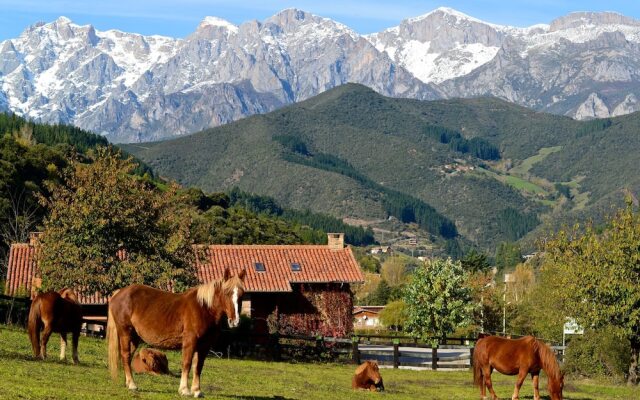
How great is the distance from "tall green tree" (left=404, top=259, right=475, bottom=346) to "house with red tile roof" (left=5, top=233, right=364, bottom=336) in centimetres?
1414

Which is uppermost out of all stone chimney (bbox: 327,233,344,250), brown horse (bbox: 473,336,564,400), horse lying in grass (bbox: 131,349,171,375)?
stone chimney (bbox: 327,233,344,250)

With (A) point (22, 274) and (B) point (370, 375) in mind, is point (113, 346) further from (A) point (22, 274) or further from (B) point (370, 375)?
(A) point (22, 274)

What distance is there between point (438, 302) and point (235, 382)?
45.1 m

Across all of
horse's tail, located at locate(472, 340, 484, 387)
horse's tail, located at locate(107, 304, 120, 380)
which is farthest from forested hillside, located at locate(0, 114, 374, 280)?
horse's tail, located at locate(107, 304, 120, 380)

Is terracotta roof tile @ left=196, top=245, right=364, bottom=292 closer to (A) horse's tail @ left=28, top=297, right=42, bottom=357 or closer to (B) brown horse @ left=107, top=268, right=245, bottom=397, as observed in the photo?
(A) horse's tail @ left=28, top=297, right=42, bottom=357

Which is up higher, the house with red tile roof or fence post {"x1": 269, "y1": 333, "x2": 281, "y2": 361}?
the house with red tile roof

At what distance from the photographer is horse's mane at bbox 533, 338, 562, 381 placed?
2227 centimetres

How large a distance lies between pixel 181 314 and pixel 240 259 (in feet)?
131

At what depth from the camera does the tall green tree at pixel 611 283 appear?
35500 millimetres

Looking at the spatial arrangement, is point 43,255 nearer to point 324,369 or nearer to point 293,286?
point 324,369

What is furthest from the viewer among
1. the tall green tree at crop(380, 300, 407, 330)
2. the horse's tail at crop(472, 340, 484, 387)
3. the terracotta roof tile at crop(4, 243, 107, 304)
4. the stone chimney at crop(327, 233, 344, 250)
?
the tall green tree at crop(380, 300, 407, 330)

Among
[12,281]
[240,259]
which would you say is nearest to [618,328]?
[240,259]

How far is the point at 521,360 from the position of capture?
879 inches

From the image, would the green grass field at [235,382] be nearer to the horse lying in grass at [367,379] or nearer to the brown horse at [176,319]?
the horse lying in grass at [367,379]
